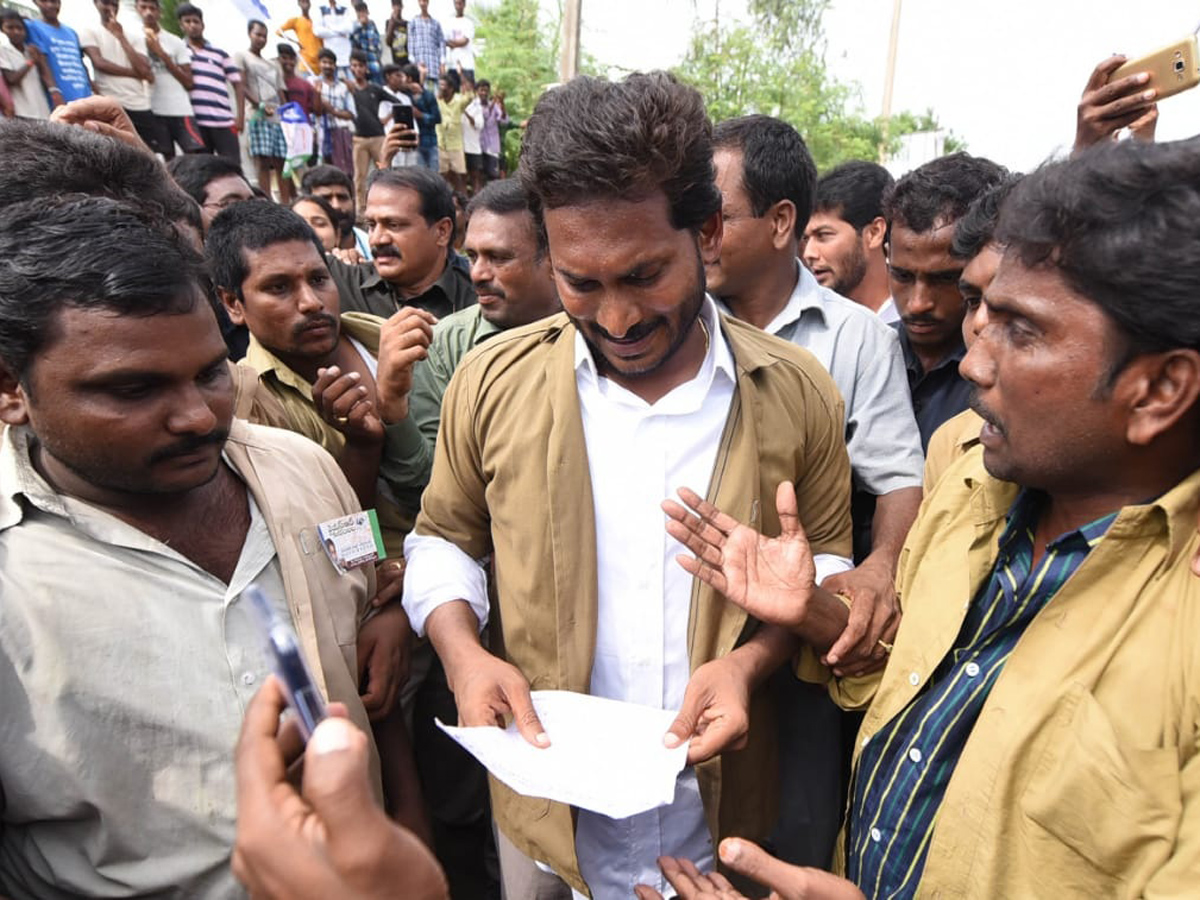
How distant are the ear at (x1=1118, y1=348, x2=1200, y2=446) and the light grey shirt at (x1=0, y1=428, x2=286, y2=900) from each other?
155 cm

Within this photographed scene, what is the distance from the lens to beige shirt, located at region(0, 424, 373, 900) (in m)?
1.25

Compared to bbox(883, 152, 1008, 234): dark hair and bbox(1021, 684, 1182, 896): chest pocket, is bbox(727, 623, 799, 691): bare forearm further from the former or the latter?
bbox(883, 152, 1008, 234): dark hair

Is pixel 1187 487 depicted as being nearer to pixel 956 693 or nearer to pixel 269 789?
pixel 956 693

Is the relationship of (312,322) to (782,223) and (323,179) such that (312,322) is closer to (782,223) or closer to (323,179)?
(782,223)

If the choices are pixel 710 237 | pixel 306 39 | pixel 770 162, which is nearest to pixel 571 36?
pixel 306 39

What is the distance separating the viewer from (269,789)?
904 mm

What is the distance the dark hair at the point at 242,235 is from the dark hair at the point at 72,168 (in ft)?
2.65

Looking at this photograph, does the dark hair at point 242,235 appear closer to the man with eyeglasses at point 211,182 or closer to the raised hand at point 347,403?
the raised hand at point 347,403

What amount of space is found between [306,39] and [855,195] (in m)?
9.72

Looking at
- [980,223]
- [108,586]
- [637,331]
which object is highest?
[980,223]

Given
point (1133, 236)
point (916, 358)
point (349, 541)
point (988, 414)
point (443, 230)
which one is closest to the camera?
point (1133, 236)

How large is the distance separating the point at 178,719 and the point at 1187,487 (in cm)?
172

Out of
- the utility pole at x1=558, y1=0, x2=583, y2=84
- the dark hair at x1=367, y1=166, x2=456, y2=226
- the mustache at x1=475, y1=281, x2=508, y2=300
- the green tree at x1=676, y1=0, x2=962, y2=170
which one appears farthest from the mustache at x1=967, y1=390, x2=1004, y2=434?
the green tree at x1=676, y1=0, x2=962, y2=170

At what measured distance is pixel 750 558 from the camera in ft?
5.30
